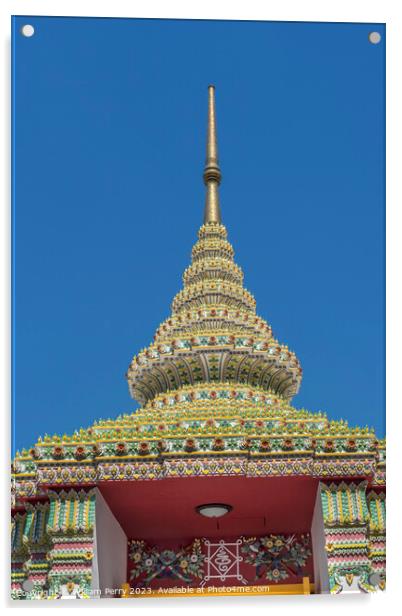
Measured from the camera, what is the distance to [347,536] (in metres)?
12.1

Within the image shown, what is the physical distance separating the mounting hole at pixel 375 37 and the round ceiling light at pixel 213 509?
222 inches

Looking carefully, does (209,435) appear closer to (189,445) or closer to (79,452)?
(189,445)

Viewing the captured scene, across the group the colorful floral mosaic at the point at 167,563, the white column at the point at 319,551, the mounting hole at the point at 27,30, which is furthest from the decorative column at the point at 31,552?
the mounting hole at the point at 27,30

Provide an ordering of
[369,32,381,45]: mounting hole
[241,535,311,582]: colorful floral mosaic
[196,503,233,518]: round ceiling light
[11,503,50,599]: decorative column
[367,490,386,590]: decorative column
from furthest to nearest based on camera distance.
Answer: [241,535,311,582]: colorful floral mosaic → [196,503,233,518]: round ceiling light → [369,32,381,45]: mounting hole → [11,503,50,599]: decorative column → [367,490,386,590]: decorative column

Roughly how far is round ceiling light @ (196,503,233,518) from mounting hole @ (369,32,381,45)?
5.64 m

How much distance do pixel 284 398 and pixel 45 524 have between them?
15.1 feet

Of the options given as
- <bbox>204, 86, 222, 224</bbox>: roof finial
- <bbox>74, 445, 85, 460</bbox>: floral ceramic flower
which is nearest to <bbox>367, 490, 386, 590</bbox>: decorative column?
<bbox>74, 445, 85, 460</bbox>: floral ceramic flower

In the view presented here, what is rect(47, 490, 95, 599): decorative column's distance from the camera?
38.8ft

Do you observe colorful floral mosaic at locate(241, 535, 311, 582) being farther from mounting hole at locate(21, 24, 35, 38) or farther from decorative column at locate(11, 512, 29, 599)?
mounting hole at locate(21, 24, 35, 38)

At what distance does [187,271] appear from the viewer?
17391 millimetres

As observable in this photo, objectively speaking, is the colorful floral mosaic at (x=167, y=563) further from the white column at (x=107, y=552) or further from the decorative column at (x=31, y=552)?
the decorative column at (x=31, y=552)

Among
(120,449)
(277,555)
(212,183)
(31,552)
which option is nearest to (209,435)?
(120,449)

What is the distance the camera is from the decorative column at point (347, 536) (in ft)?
38.6

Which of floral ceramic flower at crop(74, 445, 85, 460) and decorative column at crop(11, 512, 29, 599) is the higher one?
floral ceramic flower at crop(74, 445, 85, 460)
